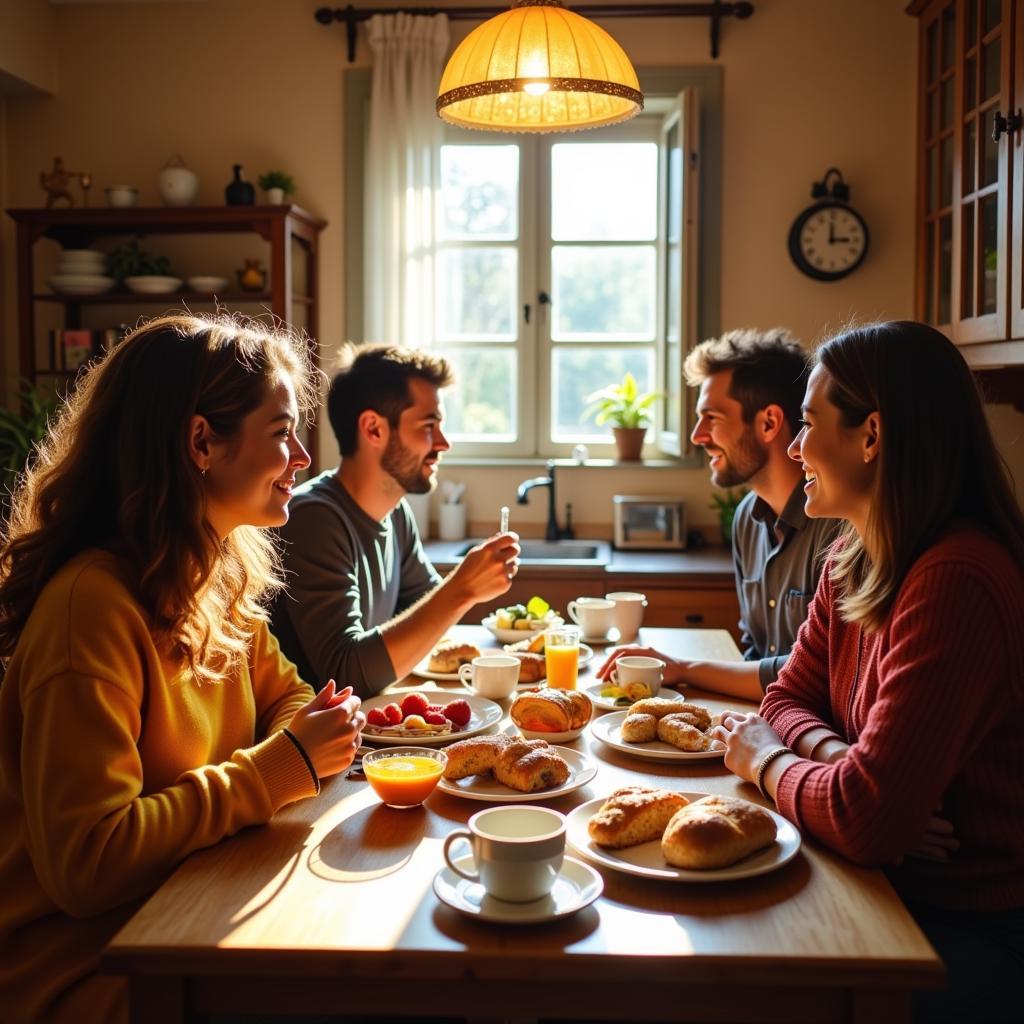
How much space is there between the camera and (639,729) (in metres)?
1.63

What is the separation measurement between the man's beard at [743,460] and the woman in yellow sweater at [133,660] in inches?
47.8

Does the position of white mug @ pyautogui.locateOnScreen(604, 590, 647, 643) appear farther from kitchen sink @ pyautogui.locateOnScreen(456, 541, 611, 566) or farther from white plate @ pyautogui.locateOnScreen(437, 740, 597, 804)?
kitchen sink @ pyautogui.locateOnScreen(456, 541, 611, 566)

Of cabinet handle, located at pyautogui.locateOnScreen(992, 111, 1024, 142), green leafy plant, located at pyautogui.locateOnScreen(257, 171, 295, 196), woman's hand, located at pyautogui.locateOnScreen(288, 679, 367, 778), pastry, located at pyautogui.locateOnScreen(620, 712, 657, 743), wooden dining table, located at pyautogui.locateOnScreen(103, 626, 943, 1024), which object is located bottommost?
wooden dining table, located at pyautogui.locateOnScreen(103, 626, 943, 1024)

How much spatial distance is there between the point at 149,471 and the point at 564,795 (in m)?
0.68

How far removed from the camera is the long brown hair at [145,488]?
4.46ft

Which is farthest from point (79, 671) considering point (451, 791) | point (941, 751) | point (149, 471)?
point (941, 751)

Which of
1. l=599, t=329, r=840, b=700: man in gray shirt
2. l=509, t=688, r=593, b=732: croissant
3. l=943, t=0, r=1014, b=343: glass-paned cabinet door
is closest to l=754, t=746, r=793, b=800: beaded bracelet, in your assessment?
l=509, t=688, r=593, b=732: croissant

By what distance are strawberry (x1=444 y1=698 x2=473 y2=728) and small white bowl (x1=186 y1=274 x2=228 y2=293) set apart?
8.73 ft

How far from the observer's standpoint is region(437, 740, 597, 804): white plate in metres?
1.41

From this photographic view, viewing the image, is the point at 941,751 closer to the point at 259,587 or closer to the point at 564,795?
the point at 564,795

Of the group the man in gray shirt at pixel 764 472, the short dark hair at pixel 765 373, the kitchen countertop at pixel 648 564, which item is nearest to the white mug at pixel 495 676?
the man in gray shirt at pixel 764 472

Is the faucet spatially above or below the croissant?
above

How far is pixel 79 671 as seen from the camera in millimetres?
1218

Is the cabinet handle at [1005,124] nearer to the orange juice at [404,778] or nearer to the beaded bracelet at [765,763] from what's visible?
the beaded bracelet at [765,763]
